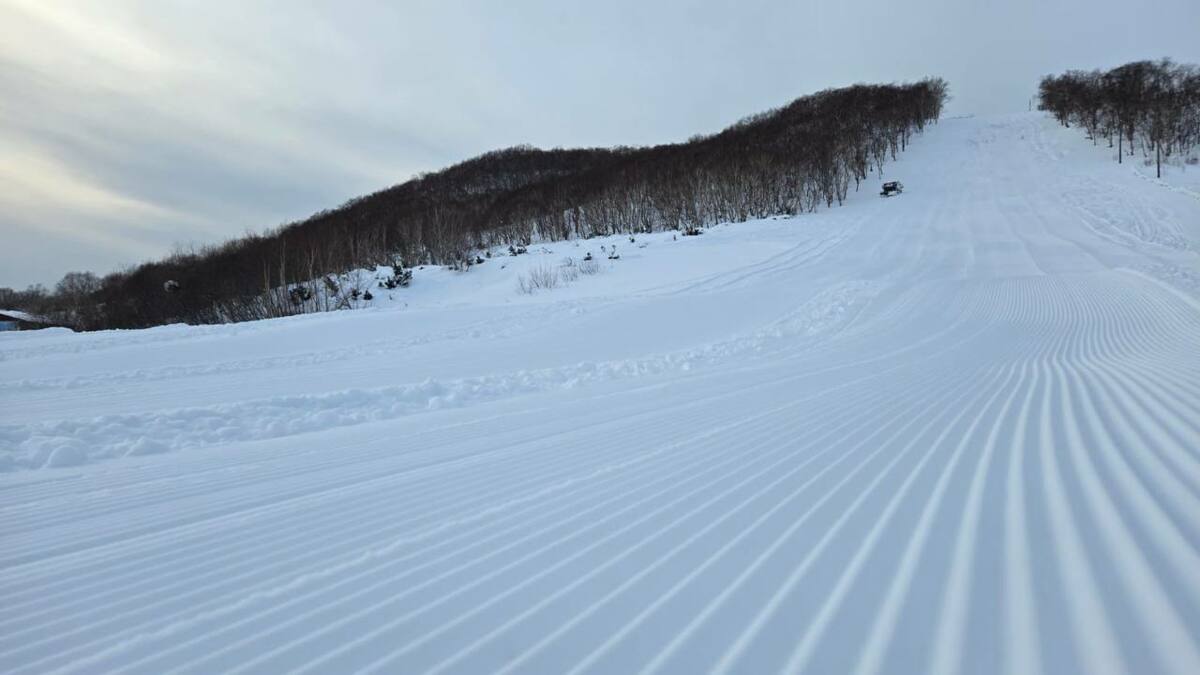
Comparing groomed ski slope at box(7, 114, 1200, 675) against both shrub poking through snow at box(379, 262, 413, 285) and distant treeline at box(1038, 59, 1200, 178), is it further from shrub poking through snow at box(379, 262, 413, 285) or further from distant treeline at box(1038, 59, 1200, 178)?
distant treeline at box(1038, 59, 1200, 178)

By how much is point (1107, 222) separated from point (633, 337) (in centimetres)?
2486

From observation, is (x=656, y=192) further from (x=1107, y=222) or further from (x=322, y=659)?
(x=322, y=659)

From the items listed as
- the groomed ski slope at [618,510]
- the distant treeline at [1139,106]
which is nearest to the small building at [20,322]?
the groomed ski slope at [618,510]

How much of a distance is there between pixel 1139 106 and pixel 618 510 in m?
59.0

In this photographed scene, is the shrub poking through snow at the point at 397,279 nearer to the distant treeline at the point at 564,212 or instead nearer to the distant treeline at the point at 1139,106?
the distant treeline at the point at 564,212

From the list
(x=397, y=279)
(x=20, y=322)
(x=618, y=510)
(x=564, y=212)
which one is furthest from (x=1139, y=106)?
(x=20, y=322)

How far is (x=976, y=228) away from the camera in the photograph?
24953 millimetres

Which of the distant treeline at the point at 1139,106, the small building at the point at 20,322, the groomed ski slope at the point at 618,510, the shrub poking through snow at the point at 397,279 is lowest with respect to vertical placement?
the groomed ski slope at the point at 618,510

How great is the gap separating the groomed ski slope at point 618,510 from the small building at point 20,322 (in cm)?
3971

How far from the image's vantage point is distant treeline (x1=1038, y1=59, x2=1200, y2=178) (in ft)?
128

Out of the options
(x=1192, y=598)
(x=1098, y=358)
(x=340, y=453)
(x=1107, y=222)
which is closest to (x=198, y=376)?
(x=340, y=453)

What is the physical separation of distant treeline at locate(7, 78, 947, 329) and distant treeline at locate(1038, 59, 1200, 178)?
46.0ft

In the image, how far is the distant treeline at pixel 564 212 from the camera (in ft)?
102

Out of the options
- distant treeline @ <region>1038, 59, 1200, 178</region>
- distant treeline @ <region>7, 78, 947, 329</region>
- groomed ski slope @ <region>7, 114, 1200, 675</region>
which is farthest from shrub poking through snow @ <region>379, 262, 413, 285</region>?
distant treeline @ <region>1038, 59, 1200, 178</region>
